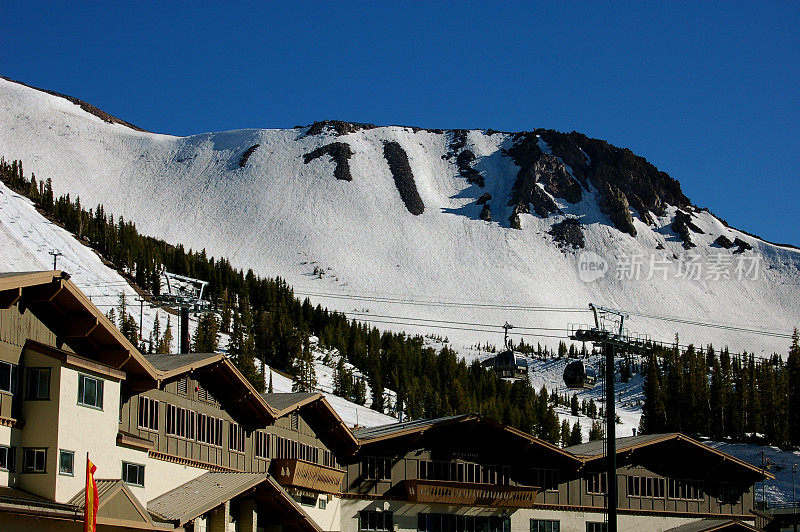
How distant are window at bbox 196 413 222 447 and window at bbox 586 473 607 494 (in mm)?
23198

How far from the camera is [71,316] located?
30312mm

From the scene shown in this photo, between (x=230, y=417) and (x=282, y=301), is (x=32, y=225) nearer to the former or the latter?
(x=282, y=301)

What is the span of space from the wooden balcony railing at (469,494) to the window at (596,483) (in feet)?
14.2

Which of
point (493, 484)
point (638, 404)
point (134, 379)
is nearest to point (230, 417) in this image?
point (134, 379)

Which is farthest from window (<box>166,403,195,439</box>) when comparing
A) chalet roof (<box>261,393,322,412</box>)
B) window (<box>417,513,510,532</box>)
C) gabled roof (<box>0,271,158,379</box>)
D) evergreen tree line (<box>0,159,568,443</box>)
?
evergreen tree line (<box>0,159,568,443</box>)

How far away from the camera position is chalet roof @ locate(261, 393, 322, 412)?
143ft

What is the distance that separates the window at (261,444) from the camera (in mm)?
42250

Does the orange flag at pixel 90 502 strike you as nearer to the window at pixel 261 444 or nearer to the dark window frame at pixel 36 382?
the dark window frame at pixel 36 382

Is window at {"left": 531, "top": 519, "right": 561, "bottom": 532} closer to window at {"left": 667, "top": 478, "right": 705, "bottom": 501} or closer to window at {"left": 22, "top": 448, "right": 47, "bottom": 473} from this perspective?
window at {"left": 667, "top": 478, "right": 705, "bottom": 501}

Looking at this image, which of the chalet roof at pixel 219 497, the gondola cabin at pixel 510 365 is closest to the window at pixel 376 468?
the chalet roof at pixel 219 497

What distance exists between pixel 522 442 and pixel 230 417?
58.1 ft

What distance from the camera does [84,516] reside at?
26.1 metres

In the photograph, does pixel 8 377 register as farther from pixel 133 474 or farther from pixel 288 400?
pixel 288 400

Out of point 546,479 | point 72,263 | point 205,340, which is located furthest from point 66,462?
point 72,263
